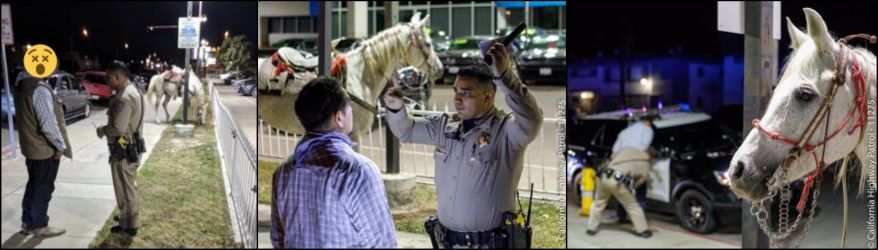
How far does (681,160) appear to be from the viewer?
18.9 feet

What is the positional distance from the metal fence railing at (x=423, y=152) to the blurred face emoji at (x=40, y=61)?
2.13ft

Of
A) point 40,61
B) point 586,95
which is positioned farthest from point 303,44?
point 586,95

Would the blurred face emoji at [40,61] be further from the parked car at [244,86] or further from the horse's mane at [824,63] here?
the horse's mane at [824,63]

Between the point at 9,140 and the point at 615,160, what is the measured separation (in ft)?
15.2

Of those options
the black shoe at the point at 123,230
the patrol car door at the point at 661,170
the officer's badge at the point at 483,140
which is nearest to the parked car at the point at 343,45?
the black shoe at the point at 123,230

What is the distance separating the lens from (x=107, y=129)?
7.45ft

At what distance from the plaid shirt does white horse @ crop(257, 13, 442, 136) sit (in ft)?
3.11

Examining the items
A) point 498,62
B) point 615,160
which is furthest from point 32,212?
point 615,160

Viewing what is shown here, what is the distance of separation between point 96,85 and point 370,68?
3.84 feet

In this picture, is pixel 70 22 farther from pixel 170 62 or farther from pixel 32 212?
pixel 32 212

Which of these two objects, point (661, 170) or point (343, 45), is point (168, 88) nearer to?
point (343, 45)

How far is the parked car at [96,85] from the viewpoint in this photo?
2.26 m

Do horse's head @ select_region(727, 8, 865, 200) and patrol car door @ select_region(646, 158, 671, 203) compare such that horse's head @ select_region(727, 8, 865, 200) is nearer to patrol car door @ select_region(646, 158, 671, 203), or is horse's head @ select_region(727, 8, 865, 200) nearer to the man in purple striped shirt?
the man in purple striped shirt

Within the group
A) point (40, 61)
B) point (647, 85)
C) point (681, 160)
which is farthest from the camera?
point (647, 85)
